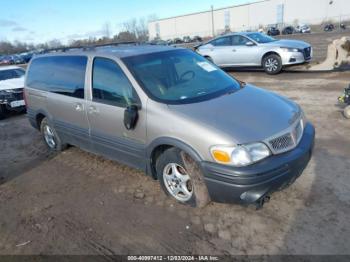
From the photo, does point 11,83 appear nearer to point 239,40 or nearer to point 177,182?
point 177,182

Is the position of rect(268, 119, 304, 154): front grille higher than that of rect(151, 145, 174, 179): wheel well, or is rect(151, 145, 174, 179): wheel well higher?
rect(268, 119, 304, 154): front grille

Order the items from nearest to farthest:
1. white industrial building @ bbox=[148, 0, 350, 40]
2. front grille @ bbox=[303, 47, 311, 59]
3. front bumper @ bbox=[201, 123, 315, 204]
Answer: front bumper @ bbox=[201, 123, 315, 204]
front grille @ bbox=[303, 47, 311, 59]
white industrial building @ bbox=[148, 0, 350, 40]

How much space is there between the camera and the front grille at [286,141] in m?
3.00

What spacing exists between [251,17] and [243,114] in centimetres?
9119

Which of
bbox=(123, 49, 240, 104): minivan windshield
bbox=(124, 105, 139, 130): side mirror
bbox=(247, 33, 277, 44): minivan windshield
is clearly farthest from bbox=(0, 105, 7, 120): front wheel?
bbox=(247, 33, 277, 44): minivan windshield

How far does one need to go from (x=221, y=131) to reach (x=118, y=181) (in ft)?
6.25

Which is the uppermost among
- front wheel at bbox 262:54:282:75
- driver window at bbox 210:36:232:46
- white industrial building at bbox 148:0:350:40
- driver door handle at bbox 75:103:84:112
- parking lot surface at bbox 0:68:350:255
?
white industrial building at bbox 148:0:350:40

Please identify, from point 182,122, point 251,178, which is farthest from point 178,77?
point 251,178

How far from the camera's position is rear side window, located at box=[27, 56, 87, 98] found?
4422 millimetres

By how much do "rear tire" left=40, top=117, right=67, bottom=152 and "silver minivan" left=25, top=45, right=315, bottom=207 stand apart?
1.47 feet

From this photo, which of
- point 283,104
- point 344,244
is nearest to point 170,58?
point 283,104

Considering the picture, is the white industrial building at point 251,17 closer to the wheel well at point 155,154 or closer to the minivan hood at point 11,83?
the minivan hood at point 11,83

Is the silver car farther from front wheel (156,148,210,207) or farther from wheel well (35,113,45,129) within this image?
front wheel (156,148,210,207)

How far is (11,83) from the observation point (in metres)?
9.15
